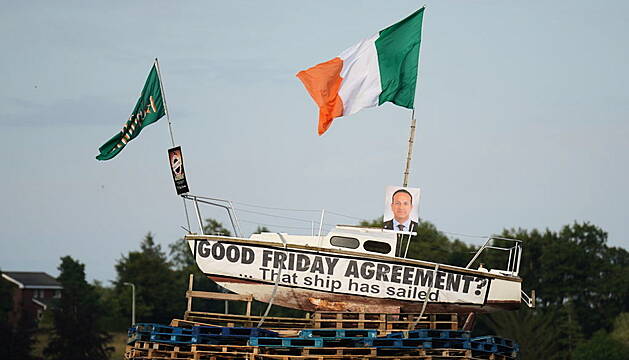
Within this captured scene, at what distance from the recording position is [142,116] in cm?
3372

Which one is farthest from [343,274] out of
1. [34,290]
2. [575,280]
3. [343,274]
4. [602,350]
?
[34,290]

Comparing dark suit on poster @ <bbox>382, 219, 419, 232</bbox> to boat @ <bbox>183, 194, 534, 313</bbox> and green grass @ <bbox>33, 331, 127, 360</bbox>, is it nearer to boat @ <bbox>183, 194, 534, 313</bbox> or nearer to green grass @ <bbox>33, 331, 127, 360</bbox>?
boat @ <bbox>183, 194, 534, 313</bbox>

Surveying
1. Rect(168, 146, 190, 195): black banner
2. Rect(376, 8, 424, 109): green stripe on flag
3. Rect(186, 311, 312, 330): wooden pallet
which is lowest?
Rect(186, 311, 312, 330): wooden pallet

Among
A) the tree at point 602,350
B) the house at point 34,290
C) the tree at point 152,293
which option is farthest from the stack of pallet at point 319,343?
the house at point 34,290

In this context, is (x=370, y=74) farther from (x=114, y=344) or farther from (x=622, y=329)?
(x=114, y=344)

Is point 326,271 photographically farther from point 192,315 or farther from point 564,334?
point 564,334

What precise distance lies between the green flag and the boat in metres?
2.83

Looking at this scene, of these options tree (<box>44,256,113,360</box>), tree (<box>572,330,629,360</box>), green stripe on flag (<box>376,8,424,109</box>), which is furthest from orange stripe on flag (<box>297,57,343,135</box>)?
tree (<box>572,330,629,360</box>)

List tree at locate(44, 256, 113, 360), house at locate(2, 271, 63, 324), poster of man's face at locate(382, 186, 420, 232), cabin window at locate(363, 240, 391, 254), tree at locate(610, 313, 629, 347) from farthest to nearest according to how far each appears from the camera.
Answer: house at locate(2, 271, 63, 324) < tree at locate(610, 313, 629, 347) < tree at locate(44, 256, 113, 360) < cabin window at locate(363, 240, 391, 254) < poster of man's face at locate(382, 186, 420, 232)

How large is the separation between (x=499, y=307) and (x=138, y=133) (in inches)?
512

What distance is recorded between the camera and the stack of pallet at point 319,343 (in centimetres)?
2852

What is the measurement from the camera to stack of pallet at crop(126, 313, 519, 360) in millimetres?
28516

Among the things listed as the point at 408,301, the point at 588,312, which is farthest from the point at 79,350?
the point at 408,301

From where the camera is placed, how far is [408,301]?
3209 centimetres
